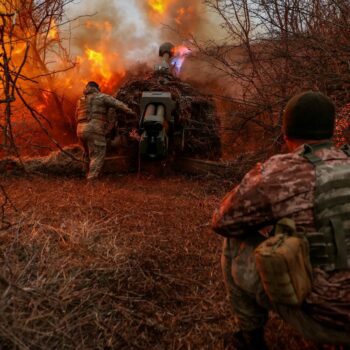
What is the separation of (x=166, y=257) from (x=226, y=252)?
1588 mm

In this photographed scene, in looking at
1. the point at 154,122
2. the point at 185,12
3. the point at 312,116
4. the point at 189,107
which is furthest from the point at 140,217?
the point at 185,12

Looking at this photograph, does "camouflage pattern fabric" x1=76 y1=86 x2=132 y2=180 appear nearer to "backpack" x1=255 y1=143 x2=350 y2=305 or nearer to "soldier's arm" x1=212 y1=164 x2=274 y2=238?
"soldier's arm" x1=212 y1=164 x2=274 y2=238

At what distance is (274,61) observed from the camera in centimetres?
710

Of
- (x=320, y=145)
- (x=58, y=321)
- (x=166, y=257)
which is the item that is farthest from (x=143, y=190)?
(x=320, y=145)

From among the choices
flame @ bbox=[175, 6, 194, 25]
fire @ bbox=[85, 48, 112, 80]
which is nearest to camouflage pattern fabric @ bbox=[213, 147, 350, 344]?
fire @ bbox=[85, 48, 112, 80]

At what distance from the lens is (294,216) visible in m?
2.07

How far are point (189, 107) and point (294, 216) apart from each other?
778 centimetres

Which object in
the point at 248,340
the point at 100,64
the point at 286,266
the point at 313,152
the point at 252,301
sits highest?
the point at 100,64

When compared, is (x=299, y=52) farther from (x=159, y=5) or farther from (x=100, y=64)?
(x=159, y=5)

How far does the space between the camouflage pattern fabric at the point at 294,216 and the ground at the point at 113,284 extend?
2.29ft

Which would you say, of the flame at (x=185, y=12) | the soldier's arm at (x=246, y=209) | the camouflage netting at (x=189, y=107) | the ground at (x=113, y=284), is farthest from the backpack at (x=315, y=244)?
the flame at (x=185, y=12)

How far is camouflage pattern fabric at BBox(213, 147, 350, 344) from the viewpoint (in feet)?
6.64

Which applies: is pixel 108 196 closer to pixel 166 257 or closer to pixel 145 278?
pixel 166 257

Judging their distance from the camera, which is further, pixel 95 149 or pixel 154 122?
pixel 95 149
